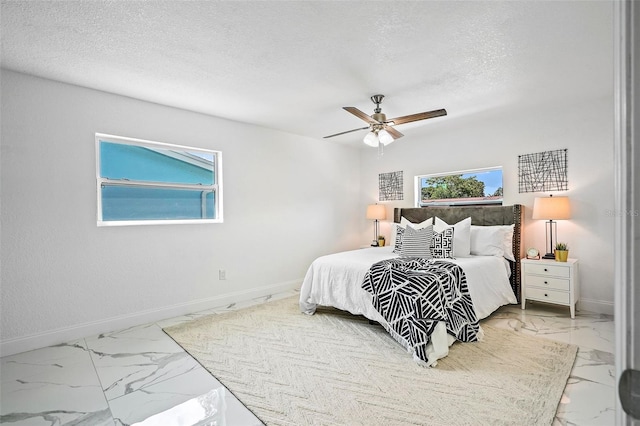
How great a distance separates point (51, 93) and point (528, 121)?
5272 mm

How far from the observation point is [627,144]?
0.45m

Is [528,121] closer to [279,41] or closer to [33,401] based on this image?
[279,41]

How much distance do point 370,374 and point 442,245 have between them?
2021mm

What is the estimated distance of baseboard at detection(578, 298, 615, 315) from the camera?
355 centimetres

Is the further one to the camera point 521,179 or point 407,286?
point 521,179

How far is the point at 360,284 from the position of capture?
3.24m

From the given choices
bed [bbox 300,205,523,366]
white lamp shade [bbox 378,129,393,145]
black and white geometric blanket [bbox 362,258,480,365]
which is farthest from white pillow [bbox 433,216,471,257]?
white lamp shade [bbox 378,129,393,145]

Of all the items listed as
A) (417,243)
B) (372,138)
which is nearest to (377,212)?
(417,243)

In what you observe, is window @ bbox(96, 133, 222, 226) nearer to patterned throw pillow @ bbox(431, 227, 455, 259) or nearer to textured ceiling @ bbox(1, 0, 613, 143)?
textured ceiling @ bbox(1, 0, 613, 143)

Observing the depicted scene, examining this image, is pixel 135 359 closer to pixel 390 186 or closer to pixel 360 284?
pixel 360 284

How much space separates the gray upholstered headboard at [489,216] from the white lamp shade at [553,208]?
0.35 meters

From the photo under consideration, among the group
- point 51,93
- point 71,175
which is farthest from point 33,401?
point 51,93

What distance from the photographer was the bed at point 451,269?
9.79 ft

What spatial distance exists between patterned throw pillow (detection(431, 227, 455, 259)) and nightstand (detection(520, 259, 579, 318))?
0.85 meters
